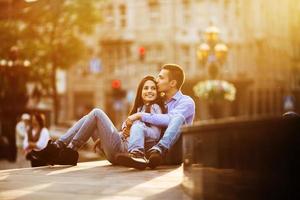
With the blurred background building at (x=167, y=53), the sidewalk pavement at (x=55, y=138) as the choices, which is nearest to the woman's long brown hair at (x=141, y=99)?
the sidewalk pavement at (x=55, y=138)

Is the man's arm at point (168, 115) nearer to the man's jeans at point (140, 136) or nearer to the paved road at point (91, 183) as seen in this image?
the man's jeans at point (140, 136)

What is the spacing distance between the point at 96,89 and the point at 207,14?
9.59 meters

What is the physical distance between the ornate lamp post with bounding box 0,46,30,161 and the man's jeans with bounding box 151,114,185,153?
1448cm

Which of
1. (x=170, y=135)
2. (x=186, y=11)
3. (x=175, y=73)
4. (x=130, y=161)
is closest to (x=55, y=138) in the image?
(x=175, y=73)

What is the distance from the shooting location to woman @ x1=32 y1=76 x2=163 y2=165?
9211 millimetres

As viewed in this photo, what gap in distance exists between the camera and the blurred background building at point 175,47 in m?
56.7

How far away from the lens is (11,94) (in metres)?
25.0

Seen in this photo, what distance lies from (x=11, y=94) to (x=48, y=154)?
626 inches

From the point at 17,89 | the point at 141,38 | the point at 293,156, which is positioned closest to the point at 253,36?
the point at 141,38

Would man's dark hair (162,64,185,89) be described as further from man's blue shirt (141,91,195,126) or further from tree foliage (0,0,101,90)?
tree foliage (0,0,101,90)

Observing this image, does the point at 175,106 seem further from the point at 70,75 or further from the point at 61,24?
the point at 70,75

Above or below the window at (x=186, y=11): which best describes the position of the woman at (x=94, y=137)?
below

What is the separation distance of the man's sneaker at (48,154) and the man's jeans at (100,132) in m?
0.22

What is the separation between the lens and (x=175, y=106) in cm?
933
